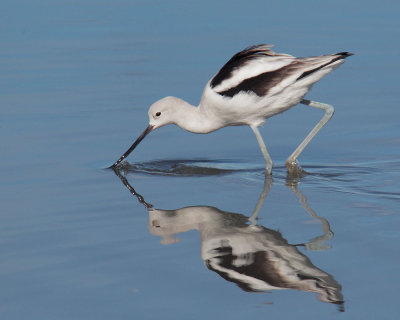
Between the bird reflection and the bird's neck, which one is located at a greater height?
the bird's neck

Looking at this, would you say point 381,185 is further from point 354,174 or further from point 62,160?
point 62,160

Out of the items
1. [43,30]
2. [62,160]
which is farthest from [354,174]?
[43,30]

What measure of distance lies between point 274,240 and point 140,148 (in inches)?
120

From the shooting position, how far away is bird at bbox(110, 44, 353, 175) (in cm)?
748

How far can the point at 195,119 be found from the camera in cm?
806

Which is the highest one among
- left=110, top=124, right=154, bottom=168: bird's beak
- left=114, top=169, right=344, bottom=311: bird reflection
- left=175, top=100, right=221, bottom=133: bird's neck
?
left=175, top=100, right=221, bottom=133: bird's neck

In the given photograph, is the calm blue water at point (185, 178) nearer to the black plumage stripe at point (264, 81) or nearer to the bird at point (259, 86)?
the bird at point (259, 86)

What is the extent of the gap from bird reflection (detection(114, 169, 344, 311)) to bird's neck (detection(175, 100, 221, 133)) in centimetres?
117

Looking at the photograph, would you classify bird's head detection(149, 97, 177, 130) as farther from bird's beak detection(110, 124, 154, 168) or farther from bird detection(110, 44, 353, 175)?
bird detection(110, 44, 353, 175)

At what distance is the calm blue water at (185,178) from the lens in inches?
204

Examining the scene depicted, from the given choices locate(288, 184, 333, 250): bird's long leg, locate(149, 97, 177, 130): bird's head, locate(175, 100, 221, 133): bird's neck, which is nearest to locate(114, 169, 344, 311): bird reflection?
locate(288, 184, 333, 250): bird's long leg

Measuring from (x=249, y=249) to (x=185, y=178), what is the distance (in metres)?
2.01

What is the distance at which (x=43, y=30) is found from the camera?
12.8m

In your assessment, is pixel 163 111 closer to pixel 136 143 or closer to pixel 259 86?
pixel 136 143
